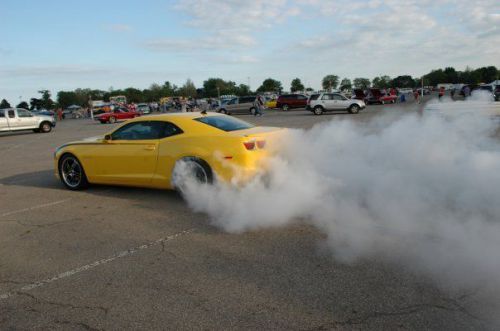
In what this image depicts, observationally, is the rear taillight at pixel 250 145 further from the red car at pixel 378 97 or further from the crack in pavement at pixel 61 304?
the red car at pixel 378 97

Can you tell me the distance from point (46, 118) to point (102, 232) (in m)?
25.5

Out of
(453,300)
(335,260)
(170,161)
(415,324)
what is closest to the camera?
(415,324)

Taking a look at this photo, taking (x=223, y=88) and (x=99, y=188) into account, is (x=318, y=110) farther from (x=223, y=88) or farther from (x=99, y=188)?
(x=223, y=88)

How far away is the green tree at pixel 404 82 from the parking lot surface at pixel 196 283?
445 feet

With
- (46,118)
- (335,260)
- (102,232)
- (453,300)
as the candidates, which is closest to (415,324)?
(453,300)

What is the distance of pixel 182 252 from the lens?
4191 mm

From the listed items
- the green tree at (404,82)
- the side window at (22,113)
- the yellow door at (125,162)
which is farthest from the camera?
the green tree at (404,82)

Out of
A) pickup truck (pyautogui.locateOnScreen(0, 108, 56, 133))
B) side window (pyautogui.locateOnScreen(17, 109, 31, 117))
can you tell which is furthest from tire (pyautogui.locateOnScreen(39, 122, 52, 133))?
side window (pyautogui.locateOnScreen(17, 109, 31, 117))

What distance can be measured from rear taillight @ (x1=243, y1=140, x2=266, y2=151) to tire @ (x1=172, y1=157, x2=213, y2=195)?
0.61 meters

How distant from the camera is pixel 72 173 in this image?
24.2ft

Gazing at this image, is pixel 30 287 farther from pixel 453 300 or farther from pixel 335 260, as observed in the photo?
pixel 453 300

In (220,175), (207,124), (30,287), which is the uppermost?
(207,124)

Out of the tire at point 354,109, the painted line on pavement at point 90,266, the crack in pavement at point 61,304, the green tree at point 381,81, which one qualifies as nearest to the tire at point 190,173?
the painted line on pavement at point 90,266

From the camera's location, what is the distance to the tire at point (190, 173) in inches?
226
